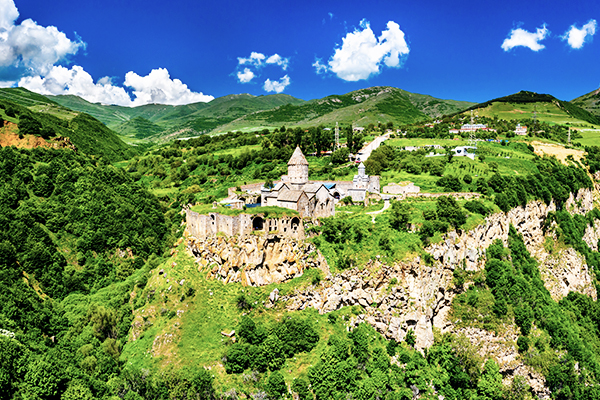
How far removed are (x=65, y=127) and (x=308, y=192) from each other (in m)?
105

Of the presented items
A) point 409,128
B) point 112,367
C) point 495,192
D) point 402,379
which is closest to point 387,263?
point 402,379

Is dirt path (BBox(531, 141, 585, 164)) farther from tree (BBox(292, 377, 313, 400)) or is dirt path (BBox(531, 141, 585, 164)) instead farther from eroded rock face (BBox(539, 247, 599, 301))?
tree (BBox(292, 377, 313, 400))

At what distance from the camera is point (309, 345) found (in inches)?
1470

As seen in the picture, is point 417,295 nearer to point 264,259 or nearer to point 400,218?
point 400,218

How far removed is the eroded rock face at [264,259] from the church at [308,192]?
5135 mm

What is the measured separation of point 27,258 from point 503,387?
209 feet

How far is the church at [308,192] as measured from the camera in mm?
45406

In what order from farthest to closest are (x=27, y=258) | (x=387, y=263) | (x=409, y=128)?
(x=409, y=128)
(x=27, y=258)
(x=387, y=263)

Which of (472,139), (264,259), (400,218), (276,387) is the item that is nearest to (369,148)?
(472,139)

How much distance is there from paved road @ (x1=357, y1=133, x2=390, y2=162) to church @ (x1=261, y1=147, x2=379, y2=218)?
1042 inches

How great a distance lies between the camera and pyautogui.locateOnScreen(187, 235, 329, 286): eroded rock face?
1620 inches

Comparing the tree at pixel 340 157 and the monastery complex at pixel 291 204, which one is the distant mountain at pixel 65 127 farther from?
the tree at pixel 340 157

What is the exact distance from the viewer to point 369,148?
95.1 metres

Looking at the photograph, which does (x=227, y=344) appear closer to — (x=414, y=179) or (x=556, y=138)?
(x=414, y=179)
